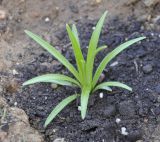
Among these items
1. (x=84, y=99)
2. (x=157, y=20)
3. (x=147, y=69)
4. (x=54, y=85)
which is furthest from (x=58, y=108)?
(x=157, y=20)

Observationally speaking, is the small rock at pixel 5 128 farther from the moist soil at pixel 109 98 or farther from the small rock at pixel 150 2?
the small rock at pixel 150 2

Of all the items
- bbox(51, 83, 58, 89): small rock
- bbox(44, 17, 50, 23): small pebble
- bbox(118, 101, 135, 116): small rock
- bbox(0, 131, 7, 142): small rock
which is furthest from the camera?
bbox(44, 17, 50, 23): small pebble

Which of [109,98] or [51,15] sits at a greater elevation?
[51,15]

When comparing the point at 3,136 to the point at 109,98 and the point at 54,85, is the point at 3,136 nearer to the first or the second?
the point at 54,85

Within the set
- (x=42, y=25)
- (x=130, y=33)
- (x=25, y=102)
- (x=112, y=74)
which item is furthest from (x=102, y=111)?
(x=42, y=25)

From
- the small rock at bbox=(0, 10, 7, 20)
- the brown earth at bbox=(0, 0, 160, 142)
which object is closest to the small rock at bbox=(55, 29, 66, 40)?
the brown earth at bbox=(0, 0, 160, 142)

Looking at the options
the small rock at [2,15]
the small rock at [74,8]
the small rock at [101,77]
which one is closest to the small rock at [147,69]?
the small rock at [101,77]

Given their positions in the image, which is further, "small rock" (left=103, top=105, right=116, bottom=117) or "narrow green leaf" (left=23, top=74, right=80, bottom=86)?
"small rock" (left=103, top=105, right=116, bottom=117)

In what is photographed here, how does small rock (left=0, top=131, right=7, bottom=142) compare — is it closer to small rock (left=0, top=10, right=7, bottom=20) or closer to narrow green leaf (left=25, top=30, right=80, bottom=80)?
narrow green leaf (left=25, top=30, right=80, bottom=80)
